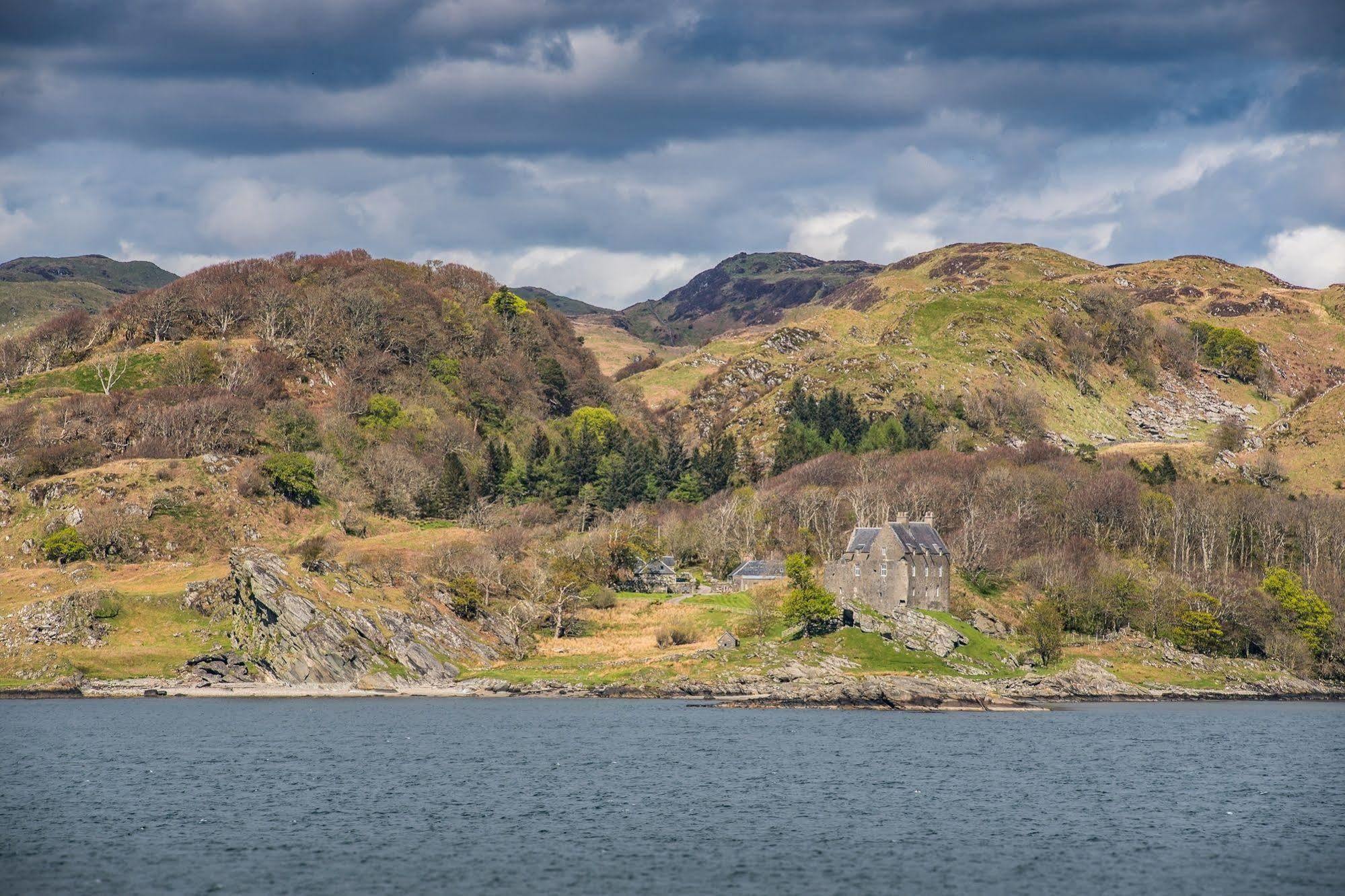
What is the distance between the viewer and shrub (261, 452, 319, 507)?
13100 cm

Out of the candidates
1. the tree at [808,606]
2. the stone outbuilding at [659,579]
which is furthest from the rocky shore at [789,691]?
the stone outbuilding at [659,579]

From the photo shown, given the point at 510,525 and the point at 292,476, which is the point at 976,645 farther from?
the point at 292,476

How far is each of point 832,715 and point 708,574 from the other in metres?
45.5

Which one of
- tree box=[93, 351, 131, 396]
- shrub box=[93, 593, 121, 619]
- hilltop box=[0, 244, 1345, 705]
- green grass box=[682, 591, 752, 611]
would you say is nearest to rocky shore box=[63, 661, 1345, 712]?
hilltop box=[0, 244, 1345, 705]

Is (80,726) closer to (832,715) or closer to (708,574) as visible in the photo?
(832,715)

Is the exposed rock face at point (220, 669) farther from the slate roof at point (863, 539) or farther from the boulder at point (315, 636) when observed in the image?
the slate roof at point (863, 539)

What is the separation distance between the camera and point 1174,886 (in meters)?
40.2

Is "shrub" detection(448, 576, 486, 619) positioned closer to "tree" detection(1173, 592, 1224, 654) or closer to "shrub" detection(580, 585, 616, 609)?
"shrub" detection(580, 585, 616, 609)

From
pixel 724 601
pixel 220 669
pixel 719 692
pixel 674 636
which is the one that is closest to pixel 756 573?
pixel 724 601

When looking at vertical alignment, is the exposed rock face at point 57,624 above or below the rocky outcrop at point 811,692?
above

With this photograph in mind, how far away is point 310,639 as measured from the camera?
100812 millimetres

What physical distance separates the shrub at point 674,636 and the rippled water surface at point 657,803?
20442 mm

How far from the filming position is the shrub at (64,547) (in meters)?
114

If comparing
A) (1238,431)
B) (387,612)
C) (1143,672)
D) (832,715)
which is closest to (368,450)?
Result: (387,612)
